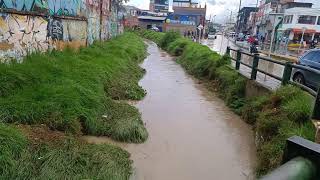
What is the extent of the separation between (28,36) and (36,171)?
560 centimetres

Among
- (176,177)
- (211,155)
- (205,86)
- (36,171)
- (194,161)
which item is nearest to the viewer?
(36,171)

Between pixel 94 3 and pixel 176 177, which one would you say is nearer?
pixel 176 177

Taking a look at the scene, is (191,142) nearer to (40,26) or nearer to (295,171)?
(40,26)

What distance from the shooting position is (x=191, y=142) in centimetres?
762

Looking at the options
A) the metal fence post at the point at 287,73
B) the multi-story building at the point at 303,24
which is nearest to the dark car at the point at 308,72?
the metal fence post at the point at 287,73

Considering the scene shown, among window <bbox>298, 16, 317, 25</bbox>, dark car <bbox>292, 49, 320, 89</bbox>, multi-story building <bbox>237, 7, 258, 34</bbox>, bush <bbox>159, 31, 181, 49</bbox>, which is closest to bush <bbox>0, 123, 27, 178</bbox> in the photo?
dark car <bbox>292, 49, 320, 89</bbox>

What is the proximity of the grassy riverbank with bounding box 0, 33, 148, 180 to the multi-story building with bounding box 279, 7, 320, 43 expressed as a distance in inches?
2122

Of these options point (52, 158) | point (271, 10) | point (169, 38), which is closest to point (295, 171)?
point (52, 158)

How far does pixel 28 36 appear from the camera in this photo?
30.6ft

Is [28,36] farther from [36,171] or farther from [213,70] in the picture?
[213,70]

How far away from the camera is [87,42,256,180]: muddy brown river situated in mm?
6195

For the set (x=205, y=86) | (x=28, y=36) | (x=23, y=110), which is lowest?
(x=205, y=86)

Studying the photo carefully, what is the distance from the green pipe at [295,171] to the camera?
52.0 inches

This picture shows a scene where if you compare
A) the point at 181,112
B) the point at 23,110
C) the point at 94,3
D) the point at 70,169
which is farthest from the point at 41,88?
the point at 94,3
